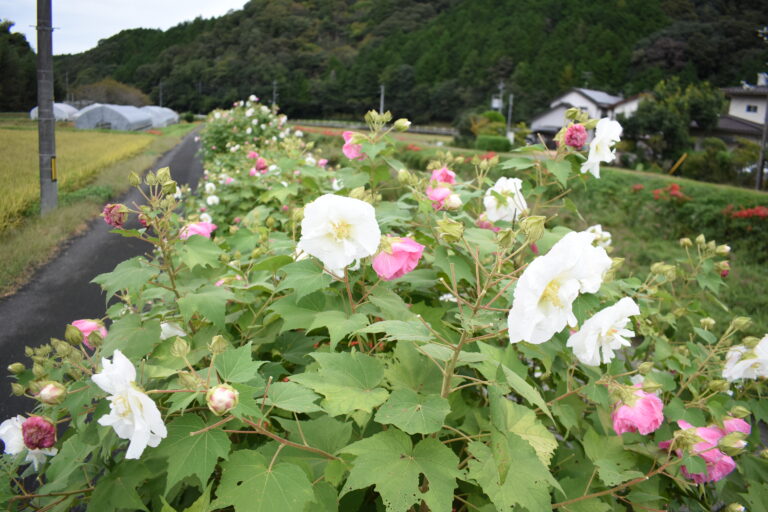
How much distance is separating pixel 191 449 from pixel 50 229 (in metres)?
3.81

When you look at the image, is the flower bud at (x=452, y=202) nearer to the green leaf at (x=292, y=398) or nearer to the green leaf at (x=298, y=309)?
the green leaf at (x=298, y=309)

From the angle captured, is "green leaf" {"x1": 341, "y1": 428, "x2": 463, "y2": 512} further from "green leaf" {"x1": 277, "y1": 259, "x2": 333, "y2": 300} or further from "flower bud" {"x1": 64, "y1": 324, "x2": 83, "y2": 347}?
"flower bud" {"x1": 64, "y1": 324, "x2": 83, "y2": 347}

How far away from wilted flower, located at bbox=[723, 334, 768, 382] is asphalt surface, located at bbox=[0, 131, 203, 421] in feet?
8.03

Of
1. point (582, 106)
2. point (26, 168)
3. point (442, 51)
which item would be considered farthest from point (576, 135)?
point (442, 51)

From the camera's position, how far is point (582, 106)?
32.7 meters

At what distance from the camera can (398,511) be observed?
2.31ft

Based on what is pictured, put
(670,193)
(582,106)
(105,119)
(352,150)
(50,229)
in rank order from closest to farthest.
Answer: (352,150) < (50,229) < (670,193) < (105,119) < (582,106)

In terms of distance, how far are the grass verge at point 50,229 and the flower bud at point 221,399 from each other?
3.09m

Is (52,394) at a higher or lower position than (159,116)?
lower

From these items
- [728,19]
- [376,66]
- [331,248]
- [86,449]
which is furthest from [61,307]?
[376,66]

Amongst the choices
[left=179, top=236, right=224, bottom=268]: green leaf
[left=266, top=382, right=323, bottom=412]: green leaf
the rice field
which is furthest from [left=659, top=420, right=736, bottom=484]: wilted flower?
the rice field

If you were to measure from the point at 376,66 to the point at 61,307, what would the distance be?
5170 cm

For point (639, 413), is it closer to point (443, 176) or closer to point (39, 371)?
point (443, 176)

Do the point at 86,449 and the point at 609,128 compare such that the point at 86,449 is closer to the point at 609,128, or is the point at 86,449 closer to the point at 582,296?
the point at 582,296
